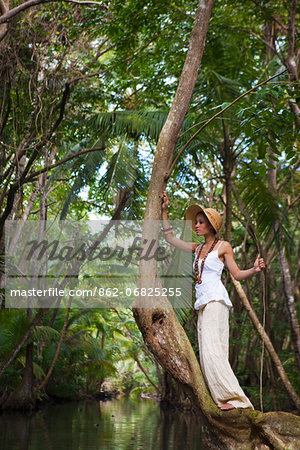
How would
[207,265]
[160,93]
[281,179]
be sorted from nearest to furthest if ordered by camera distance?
1. [207,265]
2. [160,93]
3. [281,179]

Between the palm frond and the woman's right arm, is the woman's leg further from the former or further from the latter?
the palm frond

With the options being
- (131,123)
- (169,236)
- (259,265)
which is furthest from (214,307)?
(131,123)

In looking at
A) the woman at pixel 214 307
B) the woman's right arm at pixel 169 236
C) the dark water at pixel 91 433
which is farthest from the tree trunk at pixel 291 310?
the woman at pixel 214 307

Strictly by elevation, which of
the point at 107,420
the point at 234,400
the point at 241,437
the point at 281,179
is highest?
the point at 281,179

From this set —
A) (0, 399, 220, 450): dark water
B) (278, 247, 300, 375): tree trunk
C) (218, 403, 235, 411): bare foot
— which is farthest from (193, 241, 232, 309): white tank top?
(278, 247, 300, 375): tree trunk

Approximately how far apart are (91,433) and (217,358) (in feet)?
18.1

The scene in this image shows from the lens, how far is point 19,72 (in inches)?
346

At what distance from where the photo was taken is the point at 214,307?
3783 millimetres

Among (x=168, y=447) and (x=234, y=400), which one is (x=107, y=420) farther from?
(x=234, y=400)

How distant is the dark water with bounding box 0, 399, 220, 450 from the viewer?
699cm

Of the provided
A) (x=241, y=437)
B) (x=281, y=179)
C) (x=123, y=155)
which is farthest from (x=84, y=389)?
(x=241, y=437)

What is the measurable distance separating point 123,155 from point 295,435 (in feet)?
20.2

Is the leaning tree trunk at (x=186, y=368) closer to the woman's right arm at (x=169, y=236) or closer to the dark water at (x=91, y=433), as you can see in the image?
the woman's right arm at (x=169, y=236)

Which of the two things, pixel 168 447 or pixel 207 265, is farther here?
pixel 168 447
